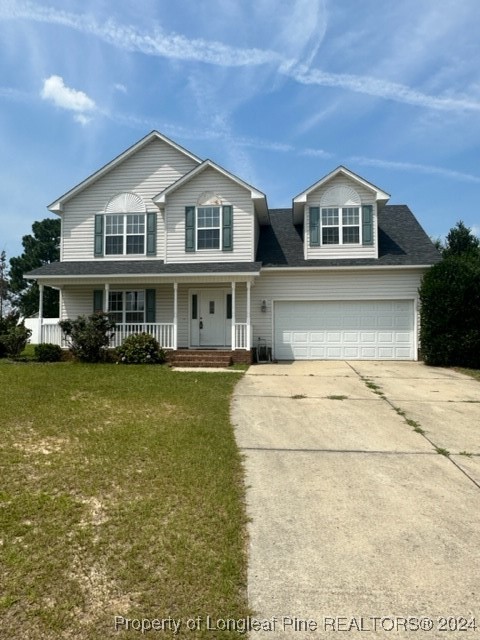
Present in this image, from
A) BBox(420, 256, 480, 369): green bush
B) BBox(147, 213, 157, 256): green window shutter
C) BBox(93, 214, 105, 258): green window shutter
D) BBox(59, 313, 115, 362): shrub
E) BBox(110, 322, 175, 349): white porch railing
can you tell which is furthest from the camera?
BBox(93, 214, 105, 258): green window shutter

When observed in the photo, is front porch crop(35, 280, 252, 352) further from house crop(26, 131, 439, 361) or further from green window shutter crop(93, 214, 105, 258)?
green window shutter crop(93, 214, 105, 258)

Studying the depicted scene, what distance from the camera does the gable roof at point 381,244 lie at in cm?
1596

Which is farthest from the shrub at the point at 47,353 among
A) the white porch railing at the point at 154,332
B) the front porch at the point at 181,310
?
the white porch railing at the point at 154,332

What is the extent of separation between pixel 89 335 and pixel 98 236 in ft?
16.3

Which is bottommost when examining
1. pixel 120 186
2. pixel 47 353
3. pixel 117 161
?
pixel 47 353

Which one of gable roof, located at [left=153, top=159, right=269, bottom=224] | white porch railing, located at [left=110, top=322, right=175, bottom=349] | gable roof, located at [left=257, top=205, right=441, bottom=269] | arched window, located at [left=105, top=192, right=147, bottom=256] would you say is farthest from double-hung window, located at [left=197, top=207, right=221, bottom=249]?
white porch railing, located at [left=110, top=322, right=175, bottom=349]

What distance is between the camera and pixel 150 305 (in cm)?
1667

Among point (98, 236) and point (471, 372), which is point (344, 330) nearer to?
point (471, 372)

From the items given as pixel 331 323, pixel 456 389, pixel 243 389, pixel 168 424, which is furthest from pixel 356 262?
pixel 168 424

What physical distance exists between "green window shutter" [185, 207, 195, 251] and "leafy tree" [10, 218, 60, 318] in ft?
78.7

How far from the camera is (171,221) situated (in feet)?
53.7

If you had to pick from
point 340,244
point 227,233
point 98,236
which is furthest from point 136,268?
point 340,244

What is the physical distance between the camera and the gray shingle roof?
49.4 feet

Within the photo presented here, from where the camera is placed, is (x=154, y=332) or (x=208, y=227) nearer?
(x=154, y=332)
